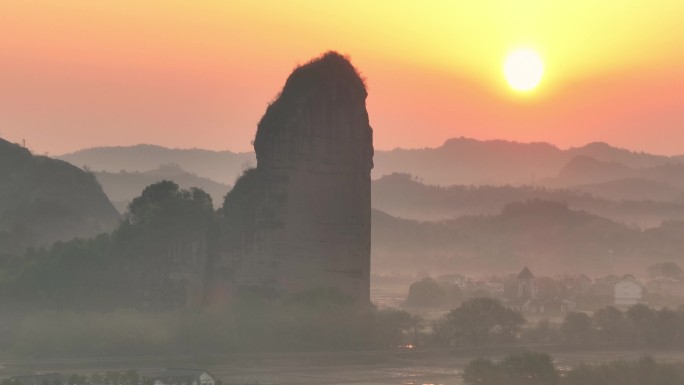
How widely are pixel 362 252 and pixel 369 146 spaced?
6.35 m

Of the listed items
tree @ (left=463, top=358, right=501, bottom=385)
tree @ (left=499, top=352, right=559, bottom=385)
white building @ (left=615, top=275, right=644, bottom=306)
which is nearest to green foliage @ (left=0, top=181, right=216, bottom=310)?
tree @ (left=463, top=358, right=501, bottom=385)

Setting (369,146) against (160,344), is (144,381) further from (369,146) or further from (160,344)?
(369,146)

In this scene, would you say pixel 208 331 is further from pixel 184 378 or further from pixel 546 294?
pixel 546 294

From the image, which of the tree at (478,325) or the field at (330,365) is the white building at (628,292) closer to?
the tree at (478,325)

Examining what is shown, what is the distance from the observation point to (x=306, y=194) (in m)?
102

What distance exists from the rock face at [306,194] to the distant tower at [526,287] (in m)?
36.2

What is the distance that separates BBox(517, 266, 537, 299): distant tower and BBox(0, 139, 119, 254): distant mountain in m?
32.1

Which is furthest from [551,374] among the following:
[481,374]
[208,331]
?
[208,331]

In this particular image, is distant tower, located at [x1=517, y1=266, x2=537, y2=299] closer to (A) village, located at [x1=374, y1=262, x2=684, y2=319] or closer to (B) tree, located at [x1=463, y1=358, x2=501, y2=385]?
(A) village, located at [x1=374, y1=262, x2=684, y2=319]

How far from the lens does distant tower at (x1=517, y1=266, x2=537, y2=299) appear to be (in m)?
137

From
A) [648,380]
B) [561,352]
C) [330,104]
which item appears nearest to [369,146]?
[330,104]

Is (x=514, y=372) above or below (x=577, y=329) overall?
below

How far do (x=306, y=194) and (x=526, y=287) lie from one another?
42.8m

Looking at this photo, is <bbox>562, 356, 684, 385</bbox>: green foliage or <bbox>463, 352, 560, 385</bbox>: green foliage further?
<bbox>562, 356, 684, 385</bbox>: green foliage
